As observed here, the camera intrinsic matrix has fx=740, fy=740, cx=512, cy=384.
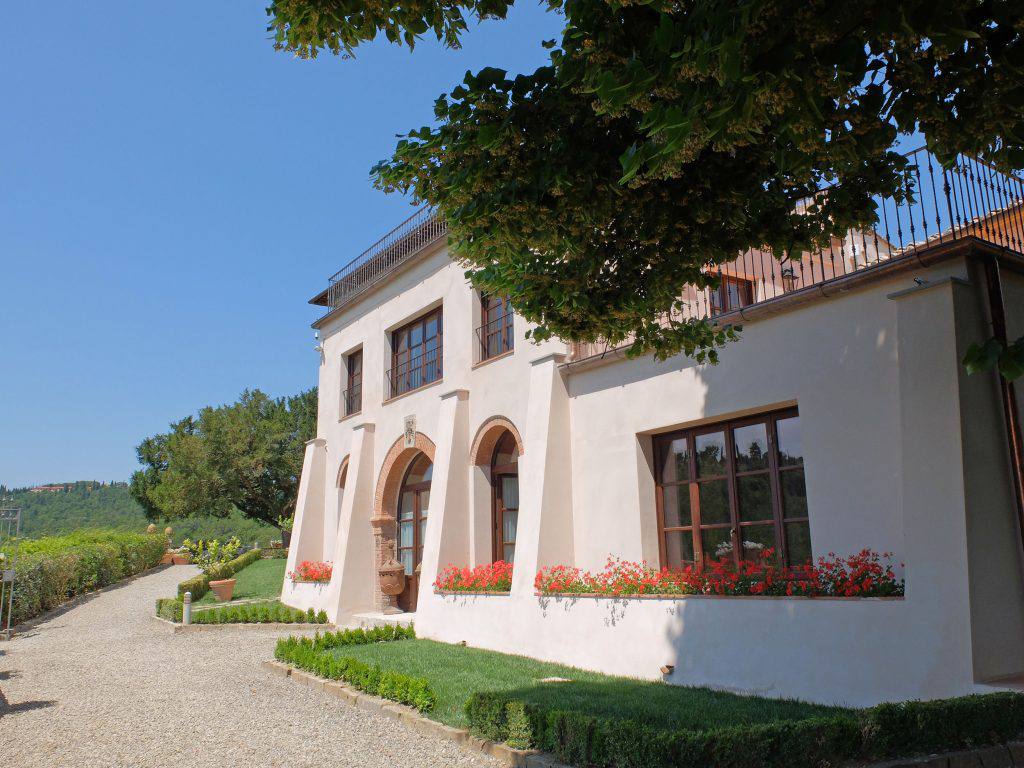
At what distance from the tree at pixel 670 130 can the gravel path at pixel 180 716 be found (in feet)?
12.7

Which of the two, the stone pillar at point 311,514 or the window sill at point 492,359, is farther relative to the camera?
the stone pillar at point 311,514

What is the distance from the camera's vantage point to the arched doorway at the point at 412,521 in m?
14.8

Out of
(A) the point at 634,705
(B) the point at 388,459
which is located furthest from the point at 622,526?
(B) the point at 388,459

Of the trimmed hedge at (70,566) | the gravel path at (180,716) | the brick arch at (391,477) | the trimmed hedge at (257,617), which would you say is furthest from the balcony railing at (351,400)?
the trimmed hedge at (70,566)

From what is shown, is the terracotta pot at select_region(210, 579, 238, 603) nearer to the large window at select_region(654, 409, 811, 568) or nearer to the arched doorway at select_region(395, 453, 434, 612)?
the arched doorway at select_region(395, 453, 434, 612)

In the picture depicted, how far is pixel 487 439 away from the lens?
40.8 ft

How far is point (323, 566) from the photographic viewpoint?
669 inches

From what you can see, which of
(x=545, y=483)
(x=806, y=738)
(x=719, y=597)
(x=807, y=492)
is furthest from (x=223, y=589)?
(x=806, y=738)

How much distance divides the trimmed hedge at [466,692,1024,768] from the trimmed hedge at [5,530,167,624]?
51.9 ft

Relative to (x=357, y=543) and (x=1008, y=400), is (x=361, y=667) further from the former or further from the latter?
(x=357, y=543)

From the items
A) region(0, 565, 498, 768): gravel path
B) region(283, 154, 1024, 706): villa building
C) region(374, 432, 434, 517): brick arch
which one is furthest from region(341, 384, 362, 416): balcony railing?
region(0, 565, 498, 768): gravel path

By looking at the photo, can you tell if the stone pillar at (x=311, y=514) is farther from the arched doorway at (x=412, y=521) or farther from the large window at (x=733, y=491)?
the large window at (x=733, y=491)

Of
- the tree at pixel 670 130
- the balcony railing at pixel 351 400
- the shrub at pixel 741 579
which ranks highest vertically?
the balcony railing at pixel 351 400

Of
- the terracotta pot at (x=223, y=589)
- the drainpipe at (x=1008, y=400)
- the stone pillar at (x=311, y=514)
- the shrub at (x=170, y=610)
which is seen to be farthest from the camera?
the terracotta pot at (x=223, y=589)
